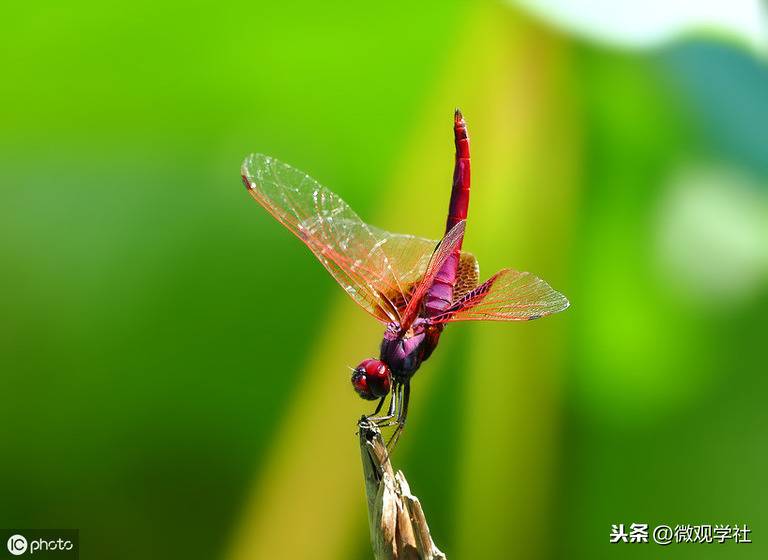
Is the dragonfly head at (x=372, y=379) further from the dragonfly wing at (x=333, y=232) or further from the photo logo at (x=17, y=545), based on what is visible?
the photo logo at (x=17, y=545)

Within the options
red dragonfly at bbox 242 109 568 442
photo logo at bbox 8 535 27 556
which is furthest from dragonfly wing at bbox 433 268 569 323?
photo logo at bbox 8 535 27 556

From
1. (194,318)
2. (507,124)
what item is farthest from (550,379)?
(194,318)

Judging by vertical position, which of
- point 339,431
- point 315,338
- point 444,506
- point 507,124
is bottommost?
point 444,506

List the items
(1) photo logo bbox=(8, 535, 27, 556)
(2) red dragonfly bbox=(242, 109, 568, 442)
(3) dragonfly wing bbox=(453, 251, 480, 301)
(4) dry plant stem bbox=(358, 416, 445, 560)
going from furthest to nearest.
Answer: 1. (1) photo logo bbox=(8, 535, 27, 556)
2. (3) dragonfly wing bbox=(453, 251, 480, 301)
3. (2) red dragonfly bbox=(242, 109, 568, 442)
4. (4) dry plant stem bbox=(358, 416, 445, 560)

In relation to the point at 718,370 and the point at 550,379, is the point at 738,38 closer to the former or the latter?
the point at 718,370

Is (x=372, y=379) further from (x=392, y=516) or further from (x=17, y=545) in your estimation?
(x=17, y=545)
